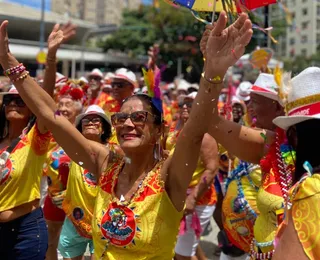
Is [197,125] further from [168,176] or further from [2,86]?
[2,86]

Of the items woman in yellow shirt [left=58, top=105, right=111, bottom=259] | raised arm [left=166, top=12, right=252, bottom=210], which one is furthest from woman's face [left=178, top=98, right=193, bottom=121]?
raised arm [left=166, top=12, right=252, bottom=210]

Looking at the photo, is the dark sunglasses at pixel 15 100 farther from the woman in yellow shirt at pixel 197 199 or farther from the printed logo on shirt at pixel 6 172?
the woman in yellow shirt at pixel 197 199

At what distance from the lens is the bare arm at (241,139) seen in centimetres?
246

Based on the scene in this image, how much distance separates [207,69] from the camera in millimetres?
1836

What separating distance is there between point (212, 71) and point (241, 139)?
2.62 ft

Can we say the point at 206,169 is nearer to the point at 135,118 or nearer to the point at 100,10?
the point at 135,118

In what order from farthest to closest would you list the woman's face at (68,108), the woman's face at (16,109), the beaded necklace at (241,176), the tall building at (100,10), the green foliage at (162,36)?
the tall building at (100,10), the green foliage at (162,36), the woman's face at (68,108), the beaded necklace at (241,176), the woman's face at (16,109)

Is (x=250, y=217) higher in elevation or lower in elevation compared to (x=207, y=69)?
lower

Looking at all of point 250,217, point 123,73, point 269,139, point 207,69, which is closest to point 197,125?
point 207,69

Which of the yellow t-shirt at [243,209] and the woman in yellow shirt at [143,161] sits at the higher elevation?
the woman in yellow shirt at [143,161]

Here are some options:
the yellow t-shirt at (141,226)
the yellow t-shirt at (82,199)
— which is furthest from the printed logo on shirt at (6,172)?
the yellow t-shirt at (141,226)

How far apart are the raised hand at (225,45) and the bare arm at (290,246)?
66cm

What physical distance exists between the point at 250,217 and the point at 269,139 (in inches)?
41.6

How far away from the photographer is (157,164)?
228 centimetres
